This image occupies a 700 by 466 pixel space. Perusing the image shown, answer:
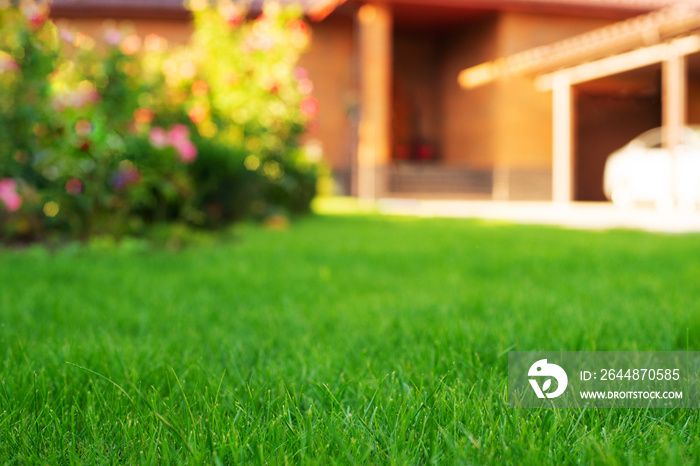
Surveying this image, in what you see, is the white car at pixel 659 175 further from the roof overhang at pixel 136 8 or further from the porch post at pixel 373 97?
the roof overhang at pixel 136 8

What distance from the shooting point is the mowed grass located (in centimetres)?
106

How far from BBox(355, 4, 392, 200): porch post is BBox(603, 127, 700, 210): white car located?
4954mm

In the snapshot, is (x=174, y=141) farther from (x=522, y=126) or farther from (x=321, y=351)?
(x=522, y=126)

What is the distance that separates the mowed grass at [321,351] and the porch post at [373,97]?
10.1m

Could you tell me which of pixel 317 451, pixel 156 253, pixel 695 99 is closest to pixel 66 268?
pixel 156 253

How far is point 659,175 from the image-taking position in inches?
392

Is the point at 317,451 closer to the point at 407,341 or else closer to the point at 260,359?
the point at 260,359

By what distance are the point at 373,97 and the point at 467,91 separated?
3.37 metres

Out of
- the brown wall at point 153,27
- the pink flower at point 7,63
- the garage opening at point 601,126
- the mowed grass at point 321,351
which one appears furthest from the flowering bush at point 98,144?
the garage opening at point 601,126

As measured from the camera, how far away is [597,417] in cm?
113

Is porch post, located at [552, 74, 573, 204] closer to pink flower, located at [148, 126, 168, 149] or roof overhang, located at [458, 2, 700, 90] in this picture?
roof overhang, located at [458, 2, 700, 90]

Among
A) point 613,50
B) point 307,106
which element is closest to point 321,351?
point 307,106

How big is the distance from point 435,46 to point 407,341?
16.5 m

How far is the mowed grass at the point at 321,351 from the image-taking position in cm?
106
